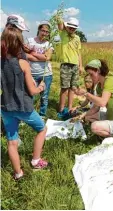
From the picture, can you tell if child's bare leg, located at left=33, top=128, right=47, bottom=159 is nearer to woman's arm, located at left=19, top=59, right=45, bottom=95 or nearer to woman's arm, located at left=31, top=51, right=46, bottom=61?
woman's arm, located at left=19, top=59, right=45, bottom=95

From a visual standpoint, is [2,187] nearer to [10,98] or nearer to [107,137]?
[10,98]

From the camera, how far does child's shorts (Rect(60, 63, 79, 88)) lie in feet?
20.6

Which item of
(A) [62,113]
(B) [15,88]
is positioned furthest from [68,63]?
(B) [15,88]

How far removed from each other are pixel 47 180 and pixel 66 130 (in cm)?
142

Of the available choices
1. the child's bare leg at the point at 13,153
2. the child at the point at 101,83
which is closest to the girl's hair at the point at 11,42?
the child's bare leg at the point at 13,153

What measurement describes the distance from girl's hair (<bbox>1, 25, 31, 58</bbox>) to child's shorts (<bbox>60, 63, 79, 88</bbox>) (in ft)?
9.26

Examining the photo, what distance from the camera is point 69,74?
627 cm

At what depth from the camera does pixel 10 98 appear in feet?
11.8

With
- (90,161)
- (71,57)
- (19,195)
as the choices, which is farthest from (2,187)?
(71,57)

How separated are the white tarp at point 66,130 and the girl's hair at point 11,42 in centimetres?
166

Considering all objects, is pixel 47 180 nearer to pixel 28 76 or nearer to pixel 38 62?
pixel 28 76

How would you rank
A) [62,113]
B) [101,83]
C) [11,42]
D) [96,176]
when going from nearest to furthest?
[11,42], [96,176], [101,83], [62,113]

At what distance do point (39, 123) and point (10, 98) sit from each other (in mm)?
471

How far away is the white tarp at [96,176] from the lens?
340 centimetres
